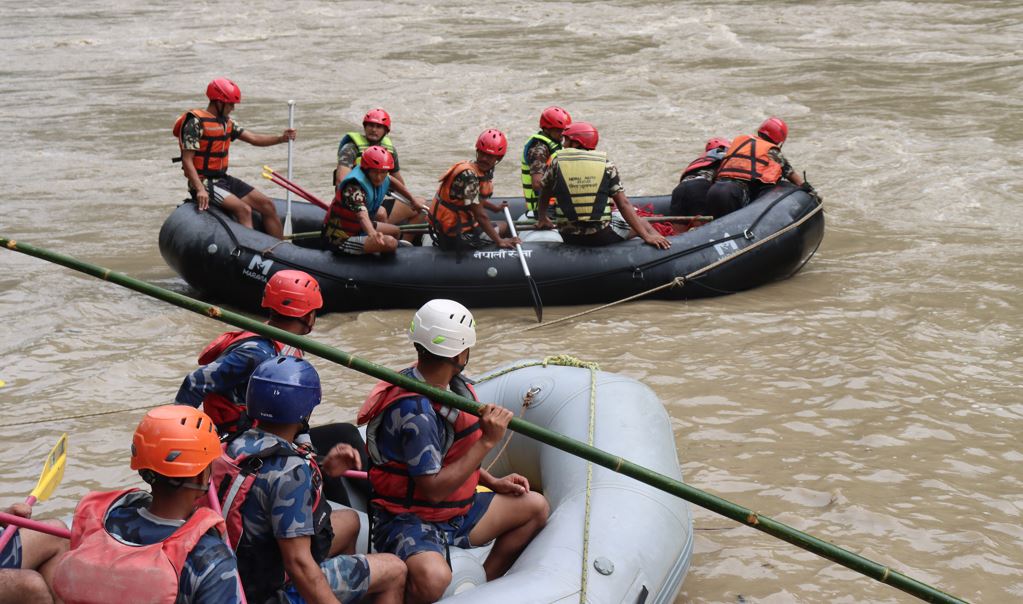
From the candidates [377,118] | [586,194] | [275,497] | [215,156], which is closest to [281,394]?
[275,497]

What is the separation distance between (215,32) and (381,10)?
3.51 m

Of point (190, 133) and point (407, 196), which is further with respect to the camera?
point (407, 196)

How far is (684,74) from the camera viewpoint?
16.2 metres

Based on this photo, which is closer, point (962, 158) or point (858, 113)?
point (962, 158)

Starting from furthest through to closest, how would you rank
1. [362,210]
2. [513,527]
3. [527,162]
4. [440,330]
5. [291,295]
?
[527,162] < [362,210] < [291,295] < [513,527] < [440,330]

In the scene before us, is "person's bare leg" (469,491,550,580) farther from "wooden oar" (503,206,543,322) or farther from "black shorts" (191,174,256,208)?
"black shorts" (191,174,256,208)

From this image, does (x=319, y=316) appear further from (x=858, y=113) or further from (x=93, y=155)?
(x=858, y=113)

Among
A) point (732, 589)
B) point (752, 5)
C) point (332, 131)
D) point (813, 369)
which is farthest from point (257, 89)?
point (732, 589)

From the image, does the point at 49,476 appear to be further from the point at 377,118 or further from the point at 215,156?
the point at 377,118

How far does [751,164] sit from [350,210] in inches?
113

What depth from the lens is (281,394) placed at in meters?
3.03

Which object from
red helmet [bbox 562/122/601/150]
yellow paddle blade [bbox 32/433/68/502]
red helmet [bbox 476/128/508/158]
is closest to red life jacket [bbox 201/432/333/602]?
yellow paddle blade [bbox 32/433/68/502]

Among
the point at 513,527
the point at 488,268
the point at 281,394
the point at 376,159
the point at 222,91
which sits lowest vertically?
the point at 488,268

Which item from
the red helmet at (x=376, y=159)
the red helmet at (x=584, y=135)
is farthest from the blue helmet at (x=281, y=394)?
the red helmet at (x=584, y=135)
